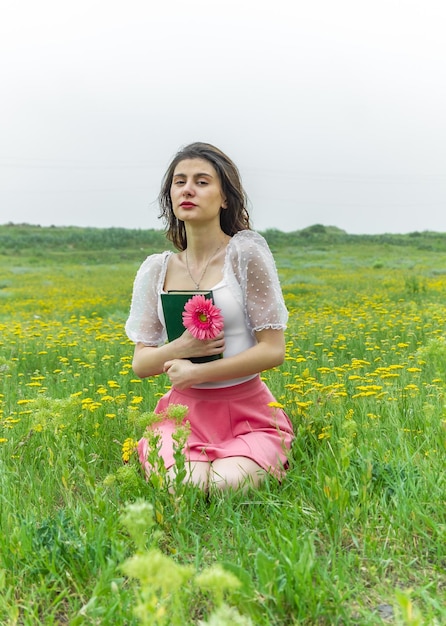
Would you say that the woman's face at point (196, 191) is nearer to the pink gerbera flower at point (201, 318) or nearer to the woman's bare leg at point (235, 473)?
the pink gerbera flower at point (201, 318)

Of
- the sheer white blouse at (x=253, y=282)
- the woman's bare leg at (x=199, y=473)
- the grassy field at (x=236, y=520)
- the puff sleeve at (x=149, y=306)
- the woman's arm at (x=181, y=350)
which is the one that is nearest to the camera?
the grassy field at (x=236, y=520)

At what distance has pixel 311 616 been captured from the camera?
195 cm

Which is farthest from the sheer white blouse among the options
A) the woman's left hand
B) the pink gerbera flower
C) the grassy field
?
the grassy field

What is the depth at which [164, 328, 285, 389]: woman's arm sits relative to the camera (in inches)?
121

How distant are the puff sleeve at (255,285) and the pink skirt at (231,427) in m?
0.33

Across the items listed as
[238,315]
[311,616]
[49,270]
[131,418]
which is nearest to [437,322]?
[238,315]

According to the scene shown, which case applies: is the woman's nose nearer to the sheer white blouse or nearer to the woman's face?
the woman's face

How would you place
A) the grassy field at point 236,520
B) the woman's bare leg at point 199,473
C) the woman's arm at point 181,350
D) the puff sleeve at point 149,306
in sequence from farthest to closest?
the puff sleeve at point 149,306 → the woman's arm at point 181,350 → the woman's bare leg at point 199,473 → the grassy field at point 236,520

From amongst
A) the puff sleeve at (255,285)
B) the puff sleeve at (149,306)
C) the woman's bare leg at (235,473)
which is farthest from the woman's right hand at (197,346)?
the woman's bare leg at (235,473)

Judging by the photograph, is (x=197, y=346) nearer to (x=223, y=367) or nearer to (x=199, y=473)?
(x=223, y=367)

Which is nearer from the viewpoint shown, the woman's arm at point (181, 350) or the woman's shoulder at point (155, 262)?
the woman's arm at point (181, 350)

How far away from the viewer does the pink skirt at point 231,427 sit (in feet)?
10.0

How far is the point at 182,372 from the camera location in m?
3.06

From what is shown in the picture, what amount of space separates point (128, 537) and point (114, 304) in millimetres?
9517
